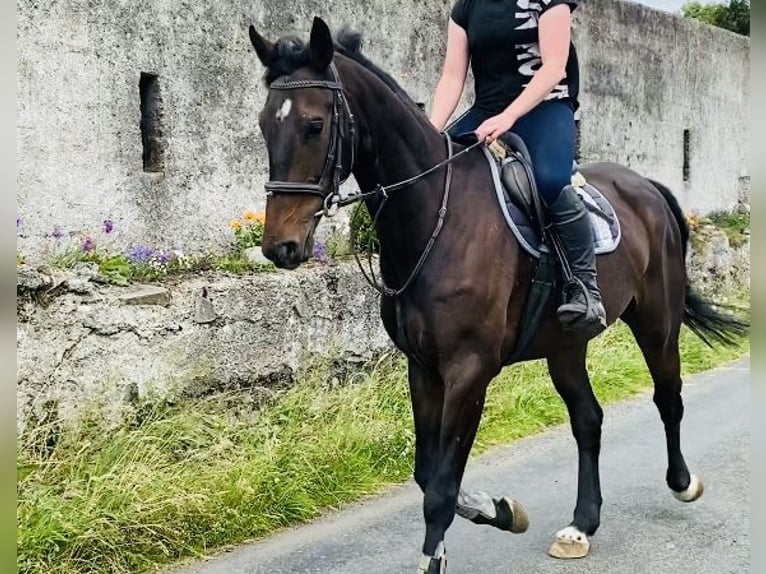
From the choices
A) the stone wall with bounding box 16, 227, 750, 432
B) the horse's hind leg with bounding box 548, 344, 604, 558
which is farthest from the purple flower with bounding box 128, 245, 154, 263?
the horse's hind leg with bounding box 548, 344, 604, 558

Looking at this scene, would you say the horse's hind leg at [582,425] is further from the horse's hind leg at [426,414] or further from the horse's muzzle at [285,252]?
the horse's muzzle at [285,252]

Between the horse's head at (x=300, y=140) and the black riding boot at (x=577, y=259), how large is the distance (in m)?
1.26

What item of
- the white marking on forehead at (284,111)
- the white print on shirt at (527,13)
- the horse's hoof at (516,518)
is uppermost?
the white print on shirt at (527,13)

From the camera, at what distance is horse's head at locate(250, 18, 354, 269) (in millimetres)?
3639

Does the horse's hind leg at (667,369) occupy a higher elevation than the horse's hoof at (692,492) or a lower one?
higher

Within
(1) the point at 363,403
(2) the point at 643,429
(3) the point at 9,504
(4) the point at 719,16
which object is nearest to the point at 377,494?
(1) the point at 363,403

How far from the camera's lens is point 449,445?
4094 mm

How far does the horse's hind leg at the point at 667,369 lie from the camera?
560 centimetres

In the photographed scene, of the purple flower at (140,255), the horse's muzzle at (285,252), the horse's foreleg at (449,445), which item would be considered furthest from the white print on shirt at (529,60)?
the purple flower at (140,255)

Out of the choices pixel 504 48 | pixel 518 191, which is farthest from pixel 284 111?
pixel 504 48

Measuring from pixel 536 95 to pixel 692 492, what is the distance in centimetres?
266

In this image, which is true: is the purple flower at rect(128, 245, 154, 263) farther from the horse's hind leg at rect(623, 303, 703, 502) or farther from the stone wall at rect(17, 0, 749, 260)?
the horse's hind leg at rect(623, 303, 703, 502)

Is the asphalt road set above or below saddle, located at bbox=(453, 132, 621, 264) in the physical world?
below

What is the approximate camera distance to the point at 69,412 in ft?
17.1
